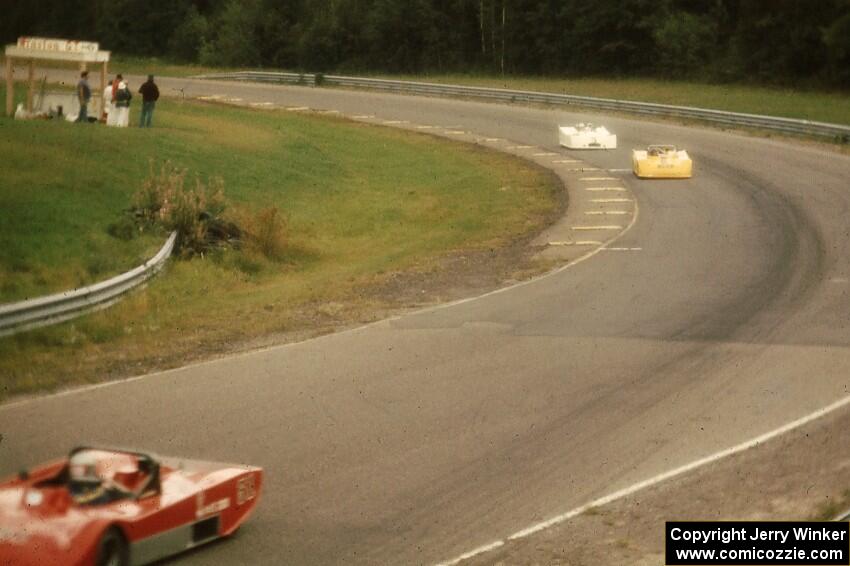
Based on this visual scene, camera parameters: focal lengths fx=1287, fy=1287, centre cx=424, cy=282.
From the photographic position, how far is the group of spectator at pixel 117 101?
1467 inches

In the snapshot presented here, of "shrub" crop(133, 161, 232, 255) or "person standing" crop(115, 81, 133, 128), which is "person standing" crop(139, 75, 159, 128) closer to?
"person standing" crop(115, 81, 133, 128)

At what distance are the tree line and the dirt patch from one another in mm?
58369

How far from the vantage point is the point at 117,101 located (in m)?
37.6

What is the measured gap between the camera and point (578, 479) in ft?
36.9

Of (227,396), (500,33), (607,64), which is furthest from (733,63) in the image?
(227,396)

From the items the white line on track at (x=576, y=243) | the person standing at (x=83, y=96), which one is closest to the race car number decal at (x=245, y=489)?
the white line on track at (x=576, y=243)

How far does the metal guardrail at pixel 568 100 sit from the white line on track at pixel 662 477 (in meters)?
31.4

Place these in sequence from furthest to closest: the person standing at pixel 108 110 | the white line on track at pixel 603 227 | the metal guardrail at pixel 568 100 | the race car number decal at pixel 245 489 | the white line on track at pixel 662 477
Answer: the metal guardrail at pixel 568 100, the person standing at pixel 108 110, the white line on track at pixel 603 227, the race car number decal at pixel 245 489, the white line on track at pixel 662 477

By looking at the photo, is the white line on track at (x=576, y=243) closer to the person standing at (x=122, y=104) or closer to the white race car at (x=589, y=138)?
the person standing at (x=122, y=104)

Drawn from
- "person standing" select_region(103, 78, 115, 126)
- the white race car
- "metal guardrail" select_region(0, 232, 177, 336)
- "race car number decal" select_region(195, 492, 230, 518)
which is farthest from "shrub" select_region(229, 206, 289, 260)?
the white race car

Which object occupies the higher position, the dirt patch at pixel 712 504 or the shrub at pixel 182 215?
the shrub at pixel 182 215

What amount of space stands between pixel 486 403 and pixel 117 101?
26641 millimetres

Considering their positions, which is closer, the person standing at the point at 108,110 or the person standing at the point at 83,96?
the person standing at the point at 83,96

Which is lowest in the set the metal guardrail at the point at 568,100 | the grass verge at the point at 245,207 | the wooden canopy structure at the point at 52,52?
the grass verge at the point at 245,207
